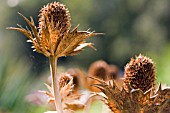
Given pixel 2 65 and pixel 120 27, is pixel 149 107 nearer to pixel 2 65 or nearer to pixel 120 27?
pixel 2 65

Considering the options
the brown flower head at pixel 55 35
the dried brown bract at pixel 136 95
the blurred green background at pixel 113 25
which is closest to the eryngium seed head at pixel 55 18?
the brown flower head at pixel 55 35

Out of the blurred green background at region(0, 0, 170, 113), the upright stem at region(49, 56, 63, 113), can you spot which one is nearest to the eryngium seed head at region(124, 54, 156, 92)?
the upright stem at region(49, 56, 63, 113)

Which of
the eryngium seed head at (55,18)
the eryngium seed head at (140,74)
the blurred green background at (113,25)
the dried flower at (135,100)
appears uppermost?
the blurred green background at (113,25)

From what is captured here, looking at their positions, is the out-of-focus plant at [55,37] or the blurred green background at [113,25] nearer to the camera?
the out-of-focus plant at [55,37]

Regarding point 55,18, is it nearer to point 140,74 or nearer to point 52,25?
point 52,25

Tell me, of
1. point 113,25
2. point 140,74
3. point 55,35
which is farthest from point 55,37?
point 113,25

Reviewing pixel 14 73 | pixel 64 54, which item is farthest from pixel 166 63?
pixel 64 54

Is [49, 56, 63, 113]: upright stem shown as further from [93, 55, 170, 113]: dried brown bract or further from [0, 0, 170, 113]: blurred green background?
[0, 0, 170, 113]: blurred green background

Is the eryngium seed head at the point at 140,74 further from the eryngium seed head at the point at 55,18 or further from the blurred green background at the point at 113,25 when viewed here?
the blurred green background at the point at 113,25
